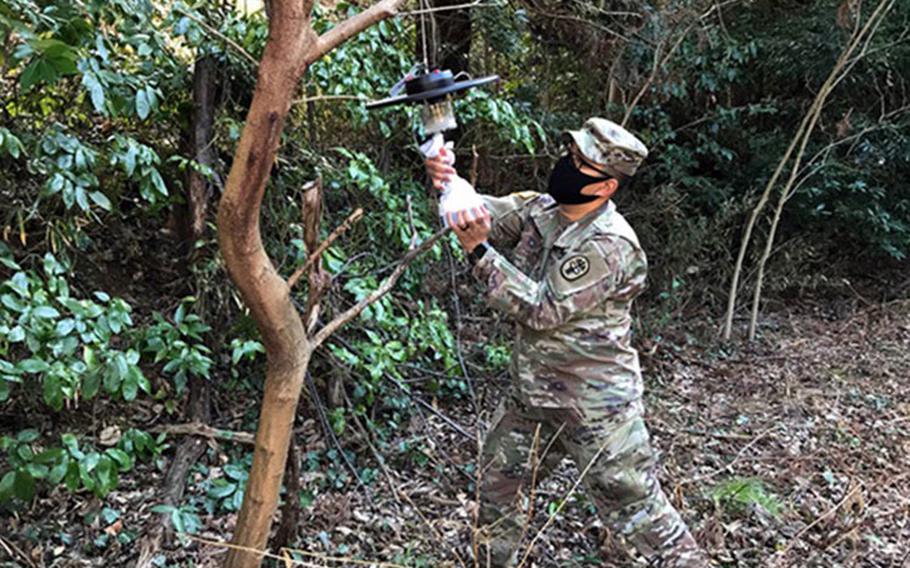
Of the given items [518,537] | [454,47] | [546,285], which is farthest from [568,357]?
[454,47]

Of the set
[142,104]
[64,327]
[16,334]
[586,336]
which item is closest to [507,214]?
[586,336]

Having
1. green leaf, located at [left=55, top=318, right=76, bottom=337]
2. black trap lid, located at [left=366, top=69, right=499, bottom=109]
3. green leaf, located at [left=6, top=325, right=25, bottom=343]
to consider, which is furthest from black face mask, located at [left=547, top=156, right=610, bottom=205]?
green leaf, located at [left=6, top=325, right=25, bottom=343]

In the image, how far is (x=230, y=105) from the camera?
10.9 feet

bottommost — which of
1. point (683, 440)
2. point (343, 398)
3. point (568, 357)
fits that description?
point (683, 440)

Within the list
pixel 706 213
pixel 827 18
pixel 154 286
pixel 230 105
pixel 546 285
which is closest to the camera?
pixel 546 285

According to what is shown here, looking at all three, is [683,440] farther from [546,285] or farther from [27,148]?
[27,148]

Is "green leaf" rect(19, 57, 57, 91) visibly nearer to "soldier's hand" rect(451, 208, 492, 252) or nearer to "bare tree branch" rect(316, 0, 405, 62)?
"bare tree branch" rect(316, 0, 405, 62)

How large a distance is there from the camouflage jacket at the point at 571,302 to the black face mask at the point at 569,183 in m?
0.08

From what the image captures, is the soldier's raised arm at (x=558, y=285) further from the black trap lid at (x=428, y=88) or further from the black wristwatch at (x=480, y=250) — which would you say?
the black trap lid at (x=428, y=88)

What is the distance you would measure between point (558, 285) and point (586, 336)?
247 millimetres

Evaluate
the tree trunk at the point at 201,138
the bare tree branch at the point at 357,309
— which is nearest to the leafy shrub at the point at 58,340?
the bare tree branch at the point at 357,309

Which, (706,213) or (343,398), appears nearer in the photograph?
(343,398)

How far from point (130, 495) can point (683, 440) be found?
9.82 ft

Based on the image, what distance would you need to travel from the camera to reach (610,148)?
7.31ft
